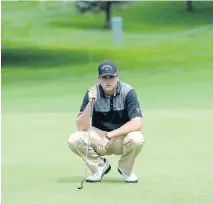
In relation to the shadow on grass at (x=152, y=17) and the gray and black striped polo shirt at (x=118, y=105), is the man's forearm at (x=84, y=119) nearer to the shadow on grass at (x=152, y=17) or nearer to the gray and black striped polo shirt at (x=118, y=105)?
the gray and black striped polo shirt at (x=118, y=105)

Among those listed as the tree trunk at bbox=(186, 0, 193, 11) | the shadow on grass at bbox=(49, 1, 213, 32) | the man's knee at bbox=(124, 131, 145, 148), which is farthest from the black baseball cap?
the tree trunk at bbox=(186, 0, 193, 11)

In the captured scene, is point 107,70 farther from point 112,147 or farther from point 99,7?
point 99,7

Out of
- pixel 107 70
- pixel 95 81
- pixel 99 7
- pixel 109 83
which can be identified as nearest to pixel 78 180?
pixel 109 83

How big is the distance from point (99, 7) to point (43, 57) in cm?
1086

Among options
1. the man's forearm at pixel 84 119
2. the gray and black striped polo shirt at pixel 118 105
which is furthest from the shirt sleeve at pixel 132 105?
the man's forearm at pixel 84 119

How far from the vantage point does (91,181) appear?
8.86 meters

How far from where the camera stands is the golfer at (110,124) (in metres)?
8.56

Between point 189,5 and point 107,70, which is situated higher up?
point 189,5

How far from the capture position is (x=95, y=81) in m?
26.2

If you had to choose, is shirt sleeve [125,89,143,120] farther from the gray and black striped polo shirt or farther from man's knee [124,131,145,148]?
man's knee [124,131,145,148]

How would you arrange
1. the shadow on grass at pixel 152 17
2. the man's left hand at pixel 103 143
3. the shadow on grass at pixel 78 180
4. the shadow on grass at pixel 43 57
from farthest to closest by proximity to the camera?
1. the shadow on grass at pixel 152 17
2. the shadow on grass at pixel 43 57
3. the shadow on grass at pixel 78 180
4. the man's left hand at pixel 103 143

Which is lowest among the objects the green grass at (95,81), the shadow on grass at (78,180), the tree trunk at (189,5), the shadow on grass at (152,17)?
the shadow on grass at (78,180)

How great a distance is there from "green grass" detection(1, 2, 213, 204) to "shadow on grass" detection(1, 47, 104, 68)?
0.13 feet

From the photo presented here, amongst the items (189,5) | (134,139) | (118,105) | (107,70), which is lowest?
(134,139)
